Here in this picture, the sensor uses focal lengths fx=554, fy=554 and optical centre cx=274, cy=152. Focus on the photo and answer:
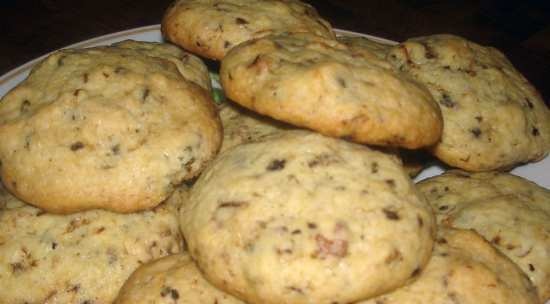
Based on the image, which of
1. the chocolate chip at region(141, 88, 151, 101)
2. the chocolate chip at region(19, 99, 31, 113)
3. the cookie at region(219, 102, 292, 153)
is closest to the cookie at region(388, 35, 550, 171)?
the cookie at region(219, 102, 292, 153)

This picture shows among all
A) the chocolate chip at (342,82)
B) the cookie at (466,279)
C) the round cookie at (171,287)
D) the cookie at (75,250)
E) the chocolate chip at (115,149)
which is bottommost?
the cookie at (75,250)

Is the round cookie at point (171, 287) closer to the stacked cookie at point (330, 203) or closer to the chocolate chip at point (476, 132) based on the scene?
the stacked cookie at point (330, 203)

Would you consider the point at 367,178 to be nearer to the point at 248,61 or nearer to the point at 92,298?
the point at 248,61

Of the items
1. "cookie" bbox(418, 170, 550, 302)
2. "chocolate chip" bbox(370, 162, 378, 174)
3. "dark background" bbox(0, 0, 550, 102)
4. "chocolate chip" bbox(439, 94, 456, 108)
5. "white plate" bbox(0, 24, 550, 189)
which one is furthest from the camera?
"dark background" bbox(0, 0, 550, 102)

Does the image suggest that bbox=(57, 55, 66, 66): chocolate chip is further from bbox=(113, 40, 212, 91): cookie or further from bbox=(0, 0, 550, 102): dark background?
bbox=(0, 0, 550, 102): dark background

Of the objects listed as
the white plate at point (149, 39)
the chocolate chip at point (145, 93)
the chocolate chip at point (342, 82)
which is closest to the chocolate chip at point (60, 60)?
the chocolate chip at point (145, 93)
